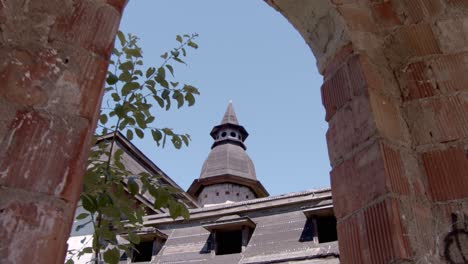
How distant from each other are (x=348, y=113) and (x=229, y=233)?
1228cm

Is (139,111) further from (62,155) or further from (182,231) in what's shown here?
(182,231)

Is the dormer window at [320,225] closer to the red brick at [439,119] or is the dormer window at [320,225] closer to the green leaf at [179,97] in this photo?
the green leaf at [179,97]

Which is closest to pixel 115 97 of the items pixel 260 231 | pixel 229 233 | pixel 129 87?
pixel 129 87

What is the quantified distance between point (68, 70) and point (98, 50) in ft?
0.43

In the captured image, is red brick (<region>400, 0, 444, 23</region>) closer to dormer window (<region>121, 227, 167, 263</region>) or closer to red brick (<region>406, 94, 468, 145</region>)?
red brick (<region>406, 94, 468, 145</region>)

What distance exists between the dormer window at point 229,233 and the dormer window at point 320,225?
1.79 m

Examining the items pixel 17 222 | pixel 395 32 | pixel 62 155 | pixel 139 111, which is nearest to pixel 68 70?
pixel 62 155

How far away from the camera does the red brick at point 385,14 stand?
231 cm

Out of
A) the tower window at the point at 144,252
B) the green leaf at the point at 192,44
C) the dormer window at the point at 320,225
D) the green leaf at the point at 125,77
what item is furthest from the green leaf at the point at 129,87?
the tower window at the point at 144,252

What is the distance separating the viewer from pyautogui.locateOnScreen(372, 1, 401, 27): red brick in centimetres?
231

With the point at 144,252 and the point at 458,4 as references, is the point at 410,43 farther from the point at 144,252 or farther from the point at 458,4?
the point at 144,252

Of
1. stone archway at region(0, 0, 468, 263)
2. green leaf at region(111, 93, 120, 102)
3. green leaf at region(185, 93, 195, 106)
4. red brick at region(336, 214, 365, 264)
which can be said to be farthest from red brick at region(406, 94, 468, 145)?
green leaf at region(111, 93, 120, 102)

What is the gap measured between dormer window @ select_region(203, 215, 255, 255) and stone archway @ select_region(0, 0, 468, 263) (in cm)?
1144

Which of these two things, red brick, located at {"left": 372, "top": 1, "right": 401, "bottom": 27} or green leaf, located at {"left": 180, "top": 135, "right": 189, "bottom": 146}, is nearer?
red brick, located at {"left": 372, "top": 1, "right": 401, "bottom": 27}
